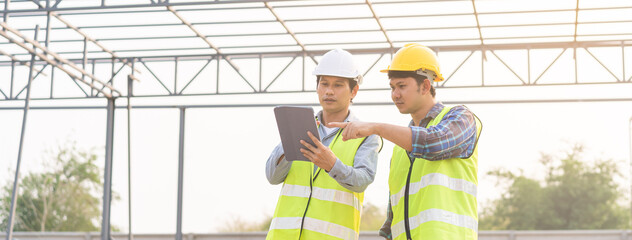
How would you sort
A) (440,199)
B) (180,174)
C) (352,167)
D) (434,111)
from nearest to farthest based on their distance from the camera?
(440,199) < (434,111) < (352,167) < (180,174)

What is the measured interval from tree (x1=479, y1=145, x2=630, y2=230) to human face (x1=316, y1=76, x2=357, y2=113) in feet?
124

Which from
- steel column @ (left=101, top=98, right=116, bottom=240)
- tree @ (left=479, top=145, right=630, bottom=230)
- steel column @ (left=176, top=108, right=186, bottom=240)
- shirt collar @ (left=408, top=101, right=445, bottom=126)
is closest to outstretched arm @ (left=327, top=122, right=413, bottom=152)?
shirt collar @ (left=408, top=101, right=445, bottom=126)

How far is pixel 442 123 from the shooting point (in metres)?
3.51

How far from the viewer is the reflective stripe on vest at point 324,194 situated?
167 inches

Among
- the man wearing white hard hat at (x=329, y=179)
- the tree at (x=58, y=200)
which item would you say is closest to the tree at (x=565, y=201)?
the tree at (x=58, y=200)

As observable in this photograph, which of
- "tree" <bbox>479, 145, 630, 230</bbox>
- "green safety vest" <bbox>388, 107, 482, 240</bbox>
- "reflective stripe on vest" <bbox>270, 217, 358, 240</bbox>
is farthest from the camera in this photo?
"tree" <bbox>479, 145, 630, 230</bbox>

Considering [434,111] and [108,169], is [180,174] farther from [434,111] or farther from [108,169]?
[434,111]

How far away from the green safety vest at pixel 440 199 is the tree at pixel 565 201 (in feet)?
126

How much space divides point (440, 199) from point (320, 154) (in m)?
0.64

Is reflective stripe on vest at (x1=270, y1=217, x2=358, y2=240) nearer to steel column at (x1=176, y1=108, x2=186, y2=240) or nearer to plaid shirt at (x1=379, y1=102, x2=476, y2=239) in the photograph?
plaid shirt at (x1=379, y1=102, x2=476, y2=239)

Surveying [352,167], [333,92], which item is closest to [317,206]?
[352,167]

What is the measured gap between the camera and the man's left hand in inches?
154

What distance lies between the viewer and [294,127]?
3.93m

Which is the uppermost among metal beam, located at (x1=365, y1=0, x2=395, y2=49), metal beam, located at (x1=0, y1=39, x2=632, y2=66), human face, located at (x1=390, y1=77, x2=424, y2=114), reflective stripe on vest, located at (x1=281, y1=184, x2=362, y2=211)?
metal beam, located at (x1=365, y1=0, x2=395, y2=49)
